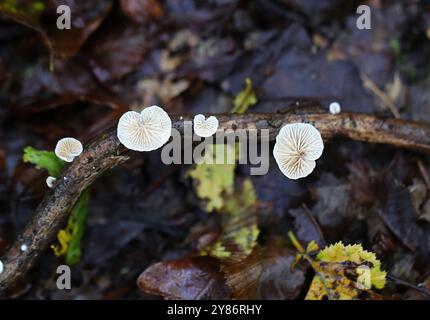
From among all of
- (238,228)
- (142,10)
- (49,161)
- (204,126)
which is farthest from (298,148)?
(142,10)

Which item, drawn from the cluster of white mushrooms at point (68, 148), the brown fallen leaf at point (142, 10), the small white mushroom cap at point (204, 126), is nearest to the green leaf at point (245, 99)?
the small white mushroom cap at point (204, 126)

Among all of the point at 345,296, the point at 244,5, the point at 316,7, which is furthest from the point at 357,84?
the point at 345,296

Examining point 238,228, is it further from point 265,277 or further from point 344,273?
point 344,273

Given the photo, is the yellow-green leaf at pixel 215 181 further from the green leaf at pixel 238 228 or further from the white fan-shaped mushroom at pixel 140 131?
the white fan-shaped mushroom at pixel 140 131

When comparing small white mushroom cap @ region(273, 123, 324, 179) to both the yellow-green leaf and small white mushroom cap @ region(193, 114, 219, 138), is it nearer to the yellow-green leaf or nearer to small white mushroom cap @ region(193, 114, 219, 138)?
small white mushroom cap @ region(193, 114, 219, 138)

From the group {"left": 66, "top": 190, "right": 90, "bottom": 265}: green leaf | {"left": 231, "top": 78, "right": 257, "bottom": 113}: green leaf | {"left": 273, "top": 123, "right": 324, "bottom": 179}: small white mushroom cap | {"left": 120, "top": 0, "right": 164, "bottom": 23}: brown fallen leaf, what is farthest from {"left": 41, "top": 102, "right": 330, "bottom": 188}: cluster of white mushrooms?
{"left": 120, "top": 0, "right": 164, "bottom": 23}: brown fallen leaf
